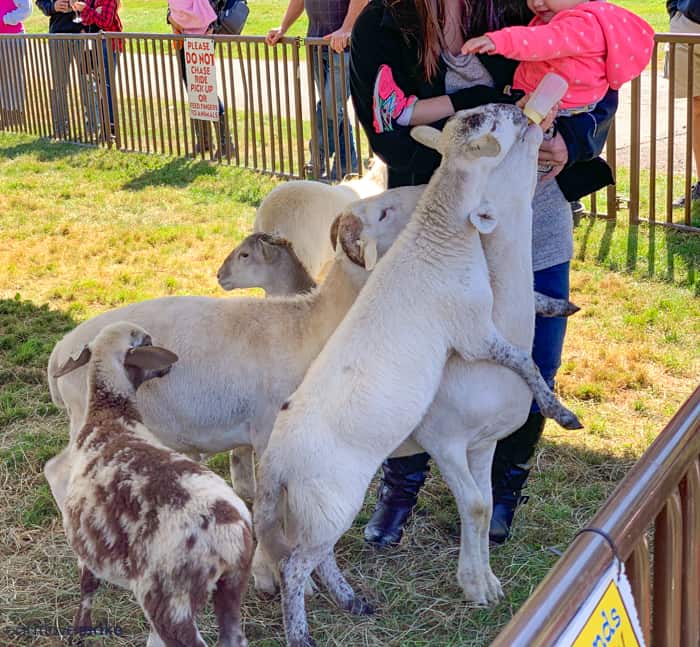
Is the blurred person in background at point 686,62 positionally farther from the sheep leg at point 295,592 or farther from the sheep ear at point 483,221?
the sheep leg at point 295,592

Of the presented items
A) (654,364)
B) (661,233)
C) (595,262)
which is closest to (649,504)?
(654,364)

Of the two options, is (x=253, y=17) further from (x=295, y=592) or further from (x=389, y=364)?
(x=295, y=592)

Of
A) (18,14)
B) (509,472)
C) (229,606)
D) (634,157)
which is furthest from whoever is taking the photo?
(18,14)

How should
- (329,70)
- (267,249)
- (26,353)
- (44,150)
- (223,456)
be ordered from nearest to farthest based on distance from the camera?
(267,249), (223,456), (26,353), (329,70), (44,150)

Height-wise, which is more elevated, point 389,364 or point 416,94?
point 416,94

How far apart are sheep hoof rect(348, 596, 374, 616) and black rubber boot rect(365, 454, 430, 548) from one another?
1.50ft

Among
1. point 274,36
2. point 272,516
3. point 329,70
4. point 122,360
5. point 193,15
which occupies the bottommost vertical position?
point 272,516

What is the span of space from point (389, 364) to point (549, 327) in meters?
1.03

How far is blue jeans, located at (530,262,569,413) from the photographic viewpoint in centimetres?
382

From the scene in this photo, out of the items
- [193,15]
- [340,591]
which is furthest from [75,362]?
[193,15]

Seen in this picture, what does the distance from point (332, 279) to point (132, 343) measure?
2.71 ft

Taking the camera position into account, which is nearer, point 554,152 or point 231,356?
point 554,152

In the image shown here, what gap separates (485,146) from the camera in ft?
10.3

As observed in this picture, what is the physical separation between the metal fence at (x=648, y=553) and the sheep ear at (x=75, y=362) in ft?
7.25
